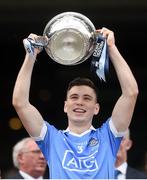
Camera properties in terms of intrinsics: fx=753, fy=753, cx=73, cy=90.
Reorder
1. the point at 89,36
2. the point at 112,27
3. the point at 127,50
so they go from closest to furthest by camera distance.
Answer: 1. the point at 89,36
2. the point at 112,27
3. the point at 127,50

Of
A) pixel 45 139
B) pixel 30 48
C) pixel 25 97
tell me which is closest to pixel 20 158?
pixel 45 139

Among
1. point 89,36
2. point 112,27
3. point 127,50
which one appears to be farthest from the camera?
point 127,50

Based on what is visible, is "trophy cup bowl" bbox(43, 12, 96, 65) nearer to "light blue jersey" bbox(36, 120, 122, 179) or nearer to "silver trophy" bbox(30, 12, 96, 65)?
"silver trophy" bbox(30, 12, 96, 65)

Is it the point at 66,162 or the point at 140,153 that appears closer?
the point at 66,162

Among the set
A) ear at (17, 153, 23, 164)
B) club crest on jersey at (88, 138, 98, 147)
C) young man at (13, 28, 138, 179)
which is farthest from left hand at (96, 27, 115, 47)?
ear at (17, 153, 23, 164)

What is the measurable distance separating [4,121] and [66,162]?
9.17 meters

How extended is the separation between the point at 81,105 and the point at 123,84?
1.11 ft

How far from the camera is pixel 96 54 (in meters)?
5.25

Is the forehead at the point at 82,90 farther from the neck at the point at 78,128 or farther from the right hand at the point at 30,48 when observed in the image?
the right hand at the point at 30,48

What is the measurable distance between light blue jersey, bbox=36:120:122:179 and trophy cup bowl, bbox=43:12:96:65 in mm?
545

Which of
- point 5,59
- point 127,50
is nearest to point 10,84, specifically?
point 5,59

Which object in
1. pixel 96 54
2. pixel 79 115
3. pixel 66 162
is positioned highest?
pixel 96 54

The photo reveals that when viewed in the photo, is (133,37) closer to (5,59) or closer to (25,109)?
(5,59)

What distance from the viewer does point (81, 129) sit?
5355 mm
